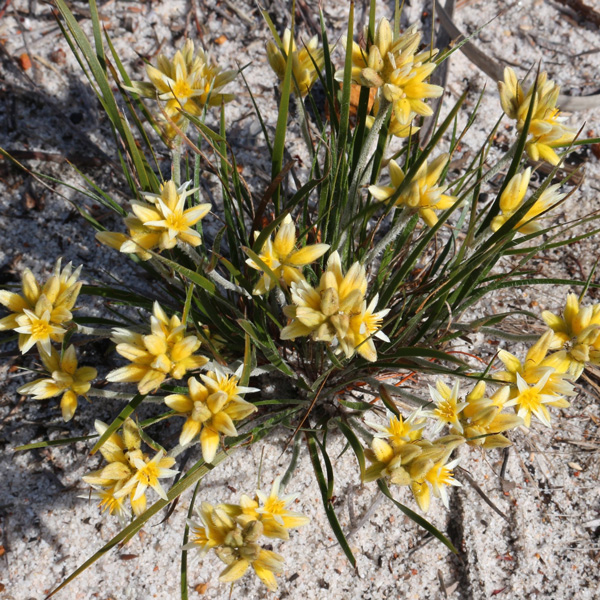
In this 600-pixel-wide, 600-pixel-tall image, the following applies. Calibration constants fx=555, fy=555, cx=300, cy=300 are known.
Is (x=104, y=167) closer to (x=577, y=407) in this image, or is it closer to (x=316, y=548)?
(x=316, y=548)

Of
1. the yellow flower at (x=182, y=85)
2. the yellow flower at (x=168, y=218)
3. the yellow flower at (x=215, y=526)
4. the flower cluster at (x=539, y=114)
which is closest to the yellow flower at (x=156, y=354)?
the yellow flower at (x=168, y=218)

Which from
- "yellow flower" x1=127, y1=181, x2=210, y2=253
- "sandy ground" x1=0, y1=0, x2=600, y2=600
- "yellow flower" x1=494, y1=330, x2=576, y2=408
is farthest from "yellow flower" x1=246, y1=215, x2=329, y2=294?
"sandy ground" x1=0, y1=0, x2=600, y2=600

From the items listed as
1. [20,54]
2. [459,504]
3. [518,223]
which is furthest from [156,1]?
[459,504]

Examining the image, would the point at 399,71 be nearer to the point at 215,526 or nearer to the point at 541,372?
the point at 541,372

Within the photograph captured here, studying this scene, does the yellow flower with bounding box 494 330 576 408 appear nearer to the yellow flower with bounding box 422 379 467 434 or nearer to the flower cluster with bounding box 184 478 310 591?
the yellow flower with bounding box 422 379 467 434

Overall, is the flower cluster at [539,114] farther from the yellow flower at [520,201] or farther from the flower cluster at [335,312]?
the flower cluster at [335,312]
